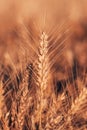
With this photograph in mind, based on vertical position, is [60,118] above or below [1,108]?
below

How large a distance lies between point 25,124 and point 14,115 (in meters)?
0.06

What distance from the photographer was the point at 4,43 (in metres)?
4.09

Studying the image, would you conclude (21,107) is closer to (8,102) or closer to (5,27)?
(8,102)

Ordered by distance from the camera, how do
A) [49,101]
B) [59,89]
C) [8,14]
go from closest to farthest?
[49,101] → [59,89] → [8,14]

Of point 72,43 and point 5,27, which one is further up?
point 5,27

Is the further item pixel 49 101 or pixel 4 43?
pixel 4 43

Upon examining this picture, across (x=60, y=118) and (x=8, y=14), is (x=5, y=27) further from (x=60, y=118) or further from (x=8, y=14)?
(x=60, y=118)

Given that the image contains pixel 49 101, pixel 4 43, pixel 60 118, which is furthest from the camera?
pixel 4 43

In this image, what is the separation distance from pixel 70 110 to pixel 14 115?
228mm

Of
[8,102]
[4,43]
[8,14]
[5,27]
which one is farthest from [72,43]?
[8,102]

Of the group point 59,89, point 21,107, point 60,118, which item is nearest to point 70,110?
point 60,118

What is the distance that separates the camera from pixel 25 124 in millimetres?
2203

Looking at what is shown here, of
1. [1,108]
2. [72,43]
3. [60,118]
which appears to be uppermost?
[1,108]

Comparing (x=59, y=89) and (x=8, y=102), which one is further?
(x=59, y=89)
